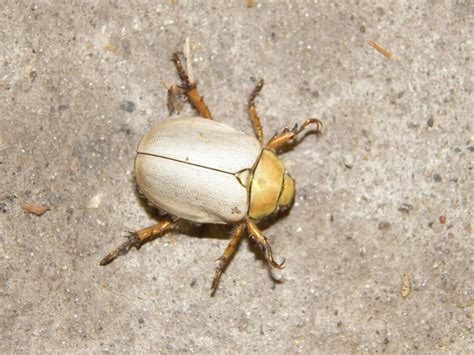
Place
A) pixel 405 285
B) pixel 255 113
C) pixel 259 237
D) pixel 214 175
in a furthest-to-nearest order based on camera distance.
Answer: pixel 405 285, pixel 255 113, pixel 259 237, pixel 214 175

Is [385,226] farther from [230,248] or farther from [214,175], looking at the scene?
[214,175]

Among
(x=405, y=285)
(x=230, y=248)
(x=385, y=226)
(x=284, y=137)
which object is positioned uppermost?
(x=284, y=137)

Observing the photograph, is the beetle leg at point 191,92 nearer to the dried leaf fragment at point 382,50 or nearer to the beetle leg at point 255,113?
the beetle leg at point 255,113

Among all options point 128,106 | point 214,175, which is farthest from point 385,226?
point 128,106

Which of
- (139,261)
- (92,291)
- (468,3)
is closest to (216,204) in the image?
(139,261)

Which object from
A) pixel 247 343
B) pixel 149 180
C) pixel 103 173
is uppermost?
pixel 149 180

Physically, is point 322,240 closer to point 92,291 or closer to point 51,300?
point 92,291
